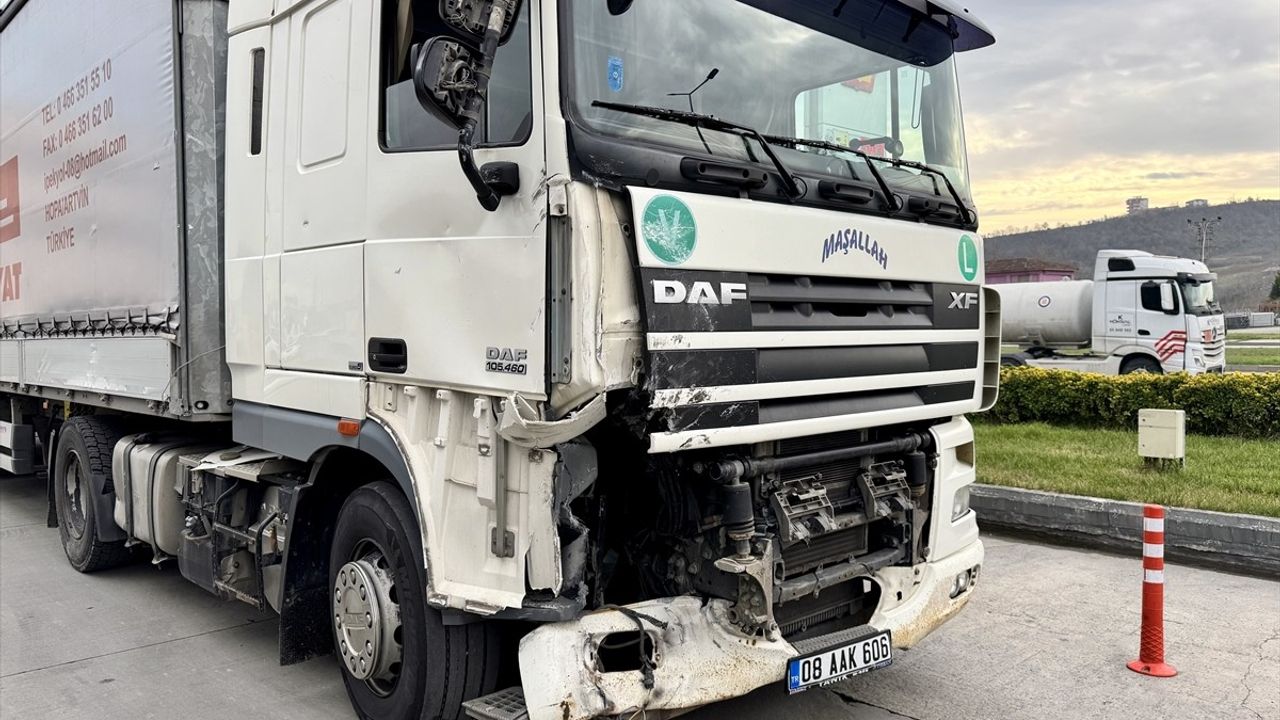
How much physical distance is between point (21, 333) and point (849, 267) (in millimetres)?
6289

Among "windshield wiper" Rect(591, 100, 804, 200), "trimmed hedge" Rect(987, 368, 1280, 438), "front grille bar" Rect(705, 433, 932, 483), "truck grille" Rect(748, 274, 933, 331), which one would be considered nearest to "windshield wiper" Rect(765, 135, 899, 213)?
"windshield wiper" Rect(591, 100, 804, 200)

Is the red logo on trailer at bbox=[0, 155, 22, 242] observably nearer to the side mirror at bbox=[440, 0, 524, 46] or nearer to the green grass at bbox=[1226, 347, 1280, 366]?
the side mirror at bbox=[440, 0, 524, 46]

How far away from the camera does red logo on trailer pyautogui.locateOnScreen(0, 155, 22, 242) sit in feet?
23.1

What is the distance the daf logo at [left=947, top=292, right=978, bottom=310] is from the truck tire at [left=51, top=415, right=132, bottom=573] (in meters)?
5.12

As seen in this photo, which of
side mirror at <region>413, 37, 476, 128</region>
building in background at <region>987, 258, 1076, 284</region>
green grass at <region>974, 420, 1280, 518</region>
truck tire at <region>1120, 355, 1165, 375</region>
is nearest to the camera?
side mirror at <region>413, 37, 476, 128</region>

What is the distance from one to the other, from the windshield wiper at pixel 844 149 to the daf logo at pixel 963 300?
0.59 m

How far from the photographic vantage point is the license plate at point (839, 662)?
3424mm

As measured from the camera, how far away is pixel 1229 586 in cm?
597

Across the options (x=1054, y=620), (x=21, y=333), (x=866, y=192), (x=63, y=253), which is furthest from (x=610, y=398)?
(x=21, y=333)

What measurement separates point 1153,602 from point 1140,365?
16.6 meters

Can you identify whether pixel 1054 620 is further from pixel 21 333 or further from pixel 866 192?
pixel 21 333

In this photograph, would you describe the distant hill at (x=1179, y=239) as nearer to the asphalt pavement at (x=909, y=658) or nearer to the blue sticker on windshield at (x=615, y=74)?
the asphalt pavement at (x=909, y=658)

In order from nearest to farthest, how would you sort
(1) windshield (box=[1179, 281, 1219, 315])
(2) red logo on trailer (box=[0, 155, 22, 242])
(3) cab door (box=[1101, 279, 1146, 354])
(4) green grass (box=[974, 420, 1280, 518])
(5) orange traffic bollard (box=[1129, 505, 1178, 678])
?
(5) orange traffic bollard (box=[1129, 505, 1178, 678])
(2) red logo on trailer (box=[0, 155, 22, 242])
(4) green grass (box=[974, 420, 1280, 518])
(1) windshield (box=[1179, 281, 1219, 315])
(3) cab door (box=[1101, 279, 1146, 354])

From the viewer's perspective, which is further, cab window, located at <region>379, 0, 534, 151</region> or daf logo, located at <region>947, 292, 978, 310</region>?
daf logo, located at <region>947, 292, 978, 310</region>
